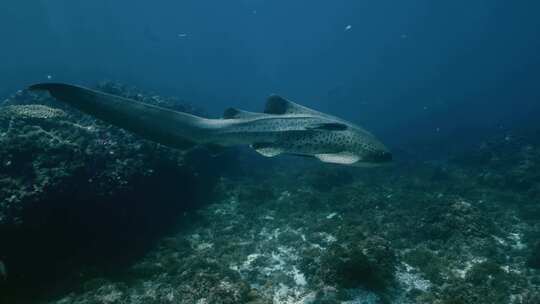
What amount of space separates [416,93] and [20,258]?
106 metres

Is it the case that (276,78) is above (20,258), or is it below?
above

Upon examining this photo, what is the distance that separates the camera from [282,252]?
384 inches

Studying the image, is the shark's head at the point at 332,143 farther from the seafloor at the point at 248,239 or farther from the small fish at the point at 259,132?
the seafloor at the point at 248,239

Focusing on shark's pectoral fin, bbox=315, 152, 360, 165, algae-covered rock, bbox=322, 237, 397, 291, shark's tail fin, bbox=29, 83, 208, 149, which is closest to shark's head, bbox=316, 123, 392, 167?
shark's pectoral fin, bbox=315, 152, 360, 165

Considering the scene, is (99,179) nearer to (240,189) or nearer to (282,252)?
(282,252)

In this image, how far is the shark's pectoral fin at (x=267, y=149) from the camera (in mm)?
6887

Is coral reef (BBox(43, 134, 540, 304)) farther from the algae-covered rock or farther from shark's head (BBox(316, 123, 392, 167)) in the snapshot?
shark's head (BBox(316, 123, 392, 167))

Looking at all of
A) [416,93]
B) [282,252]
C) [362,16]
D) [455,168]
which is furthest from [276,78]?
[282,252]

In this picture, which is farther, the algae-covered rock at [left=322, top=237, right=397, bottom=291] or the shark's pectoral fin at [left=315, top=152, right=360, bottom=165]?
the algae-covered rock at [left=322, top=237, right=397, bottom=291]

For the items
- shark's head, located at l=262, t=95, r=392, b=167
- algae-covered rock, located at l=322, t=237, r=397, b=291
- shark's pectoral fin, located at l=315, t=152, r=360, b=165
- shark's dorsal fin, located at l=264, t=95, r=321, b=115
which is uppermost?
shark's dorsal fin, located at l=264, t=95, r=321, b=115

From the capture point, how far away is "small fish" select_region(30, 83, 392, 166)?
5875 millimetres

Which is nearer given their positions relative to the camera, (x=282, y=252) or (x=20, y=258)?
(x=20, y=258)

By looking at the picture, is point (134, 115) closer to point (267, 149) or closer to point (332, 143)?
point (267, 149)

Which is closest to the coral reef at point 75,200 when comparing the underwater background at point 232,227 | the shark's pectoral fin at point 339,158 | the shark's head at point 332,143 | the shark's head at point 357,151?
the underwater background at point 232,227
